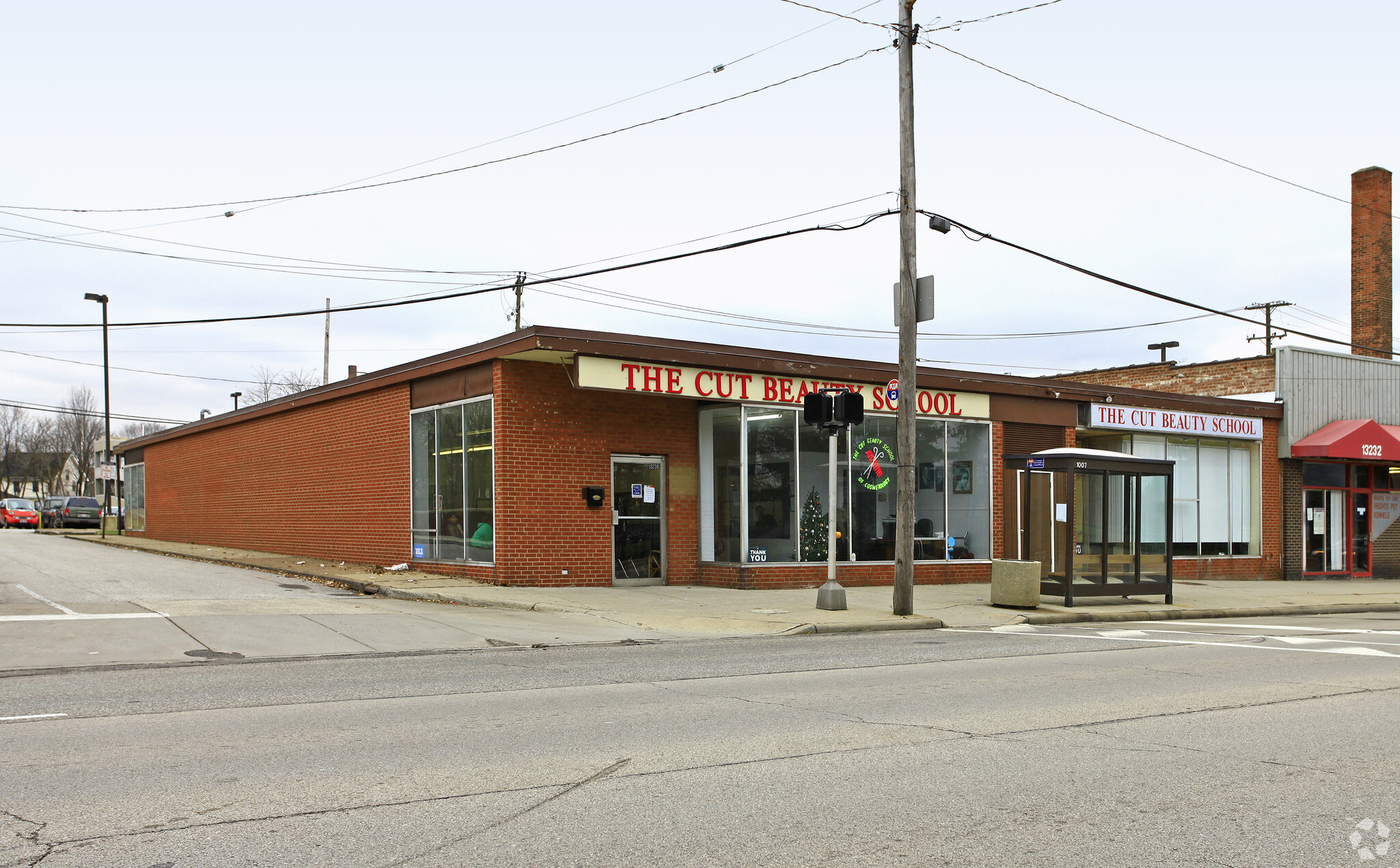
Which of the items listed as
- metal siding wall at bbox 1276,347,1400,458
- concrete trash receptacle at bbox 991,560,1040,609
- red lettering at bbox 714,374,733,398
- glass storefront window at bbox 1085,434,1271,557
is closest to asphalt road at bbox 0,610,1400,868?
concrete trash receptacle at bbox 991,560,1040,609

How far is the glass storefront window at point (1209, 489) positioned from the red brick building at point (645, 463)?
175cm

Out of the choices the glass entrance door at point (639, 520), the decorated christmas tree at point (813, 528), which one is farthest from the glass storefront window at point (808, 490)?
the glass entrance door at point (639, 520)

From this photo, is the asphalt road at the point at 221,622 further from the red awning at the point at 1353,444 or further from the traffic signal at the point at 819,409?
the red awning at the point at 1353,444

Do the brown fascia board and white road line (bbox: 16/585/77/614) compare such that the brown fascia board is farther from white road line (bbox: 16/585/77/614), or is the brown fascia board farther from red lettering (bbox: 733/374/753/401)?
white road line (bbox: 16/585/77/614)

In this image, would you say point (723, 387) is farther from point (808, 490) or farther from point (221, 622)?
point (221, 622)

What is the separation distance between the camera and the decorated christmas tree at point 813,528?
21.1 meters

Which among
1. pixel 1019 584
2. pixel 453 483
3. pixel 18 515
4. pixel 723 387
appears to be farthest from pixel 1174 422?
pixel 18 515

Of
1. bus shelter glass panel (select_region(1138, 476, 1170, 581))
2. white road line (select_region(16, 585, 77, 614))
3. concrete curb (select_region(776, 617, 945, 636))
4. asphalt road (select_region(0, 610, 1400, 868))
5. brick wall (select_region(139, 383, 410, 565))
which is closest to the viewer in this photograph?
asphalt road (select_region(0, 610, 1400, 868))

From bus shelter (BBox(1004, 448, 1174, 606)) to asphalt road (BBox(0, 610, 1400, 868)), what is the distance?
737 cm

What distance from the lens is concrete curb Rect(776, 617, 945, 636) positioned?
14.8 metres

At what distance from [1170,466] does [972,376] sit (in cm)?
485

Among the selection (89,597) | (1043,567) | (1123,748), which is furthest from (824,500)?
(1123,748)

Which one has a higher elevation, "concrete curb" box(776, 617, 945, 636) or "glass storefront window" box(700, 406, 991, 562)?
"glass storefront window" box(700, 406, 991, 562)

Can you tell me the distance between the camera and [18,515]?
51656 mm
